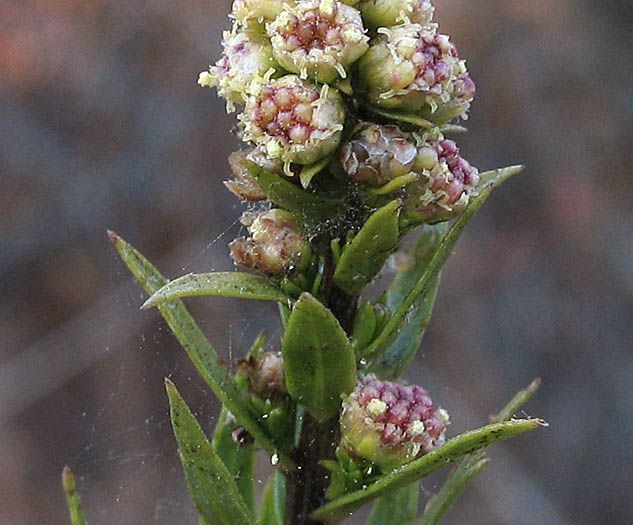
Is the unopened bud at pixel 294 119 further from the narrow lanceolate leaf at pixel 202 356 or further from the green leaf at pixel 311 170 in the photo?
the narrow lanceolate leaf at pixel 202 356

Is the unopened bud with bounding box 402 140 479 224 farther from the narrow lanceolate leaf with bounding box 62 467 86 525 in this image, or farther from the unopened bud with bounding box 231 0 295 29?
the narrow lanceolate leaf with bounding box 62 467 86 525

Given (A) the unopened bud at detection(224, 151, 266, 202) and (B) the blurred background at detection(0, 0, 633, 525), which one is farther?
(B) the blurred background at detection(0, 0, 633, 525)

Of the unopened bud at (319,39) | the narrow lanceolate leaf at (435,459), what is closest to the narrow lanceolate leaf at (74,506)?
the narrow lanceolate leaf at (435,459)

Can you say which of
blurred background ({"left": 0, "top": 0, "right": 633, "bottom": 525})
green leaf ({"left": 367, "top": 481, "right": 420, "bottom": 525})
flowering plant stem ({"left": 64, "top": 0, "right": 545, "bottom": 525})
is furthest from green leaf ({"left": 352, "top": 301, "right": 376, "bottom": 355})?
blurred background ({"left": 0, "top": 0, "right": 633, "bottom": 525})

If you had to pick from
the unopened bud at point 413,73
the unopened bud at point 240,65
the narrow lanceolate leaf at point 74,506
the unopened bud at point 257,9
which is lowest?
the narrow lanceolate leaf at point 74,506

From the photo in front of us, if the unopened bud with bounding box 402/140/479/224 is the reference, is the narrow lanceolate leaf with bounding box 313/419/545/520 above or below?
below

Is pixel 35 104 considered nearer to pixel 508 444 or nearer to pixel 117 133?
pixel 117 133

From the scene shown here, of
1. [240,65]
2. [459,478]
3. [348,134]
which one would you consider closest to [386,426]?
[459,478]
